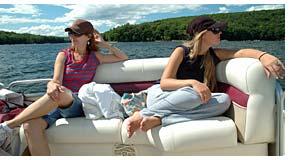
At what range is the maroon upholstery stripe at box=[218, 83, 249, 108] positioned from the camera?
2346 mm

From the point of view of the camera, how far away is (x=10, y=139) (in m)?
2.42

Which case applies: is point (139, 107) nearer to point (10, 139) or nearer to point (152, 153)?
point (152, 153)

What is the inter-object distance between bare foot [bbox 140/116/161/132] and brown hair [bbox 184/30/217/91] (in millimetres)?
538

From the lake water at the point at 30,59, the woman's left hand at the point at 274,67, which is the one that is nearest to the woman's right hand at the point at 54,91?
the woman's left hand at the point at 274,67

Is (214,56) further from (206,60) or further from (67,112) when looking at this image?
(67,112)

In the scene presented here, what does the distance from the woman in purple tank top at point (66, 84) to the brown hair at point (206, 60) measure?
2.07ft

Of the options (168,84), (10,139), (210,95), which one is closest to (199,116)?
(210,95)

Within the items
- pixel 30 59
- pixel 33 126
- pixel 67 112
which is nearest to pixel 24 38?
pixel 30 59

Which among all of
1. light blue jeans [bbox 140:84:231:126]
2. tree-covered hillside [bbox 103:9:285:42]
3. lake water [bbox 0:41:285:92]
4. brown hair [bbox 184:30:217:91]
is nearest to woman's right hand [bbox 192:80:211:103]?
light blue jeans [bbox 140:84:231:126]

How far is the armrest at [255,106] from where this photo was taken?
229cm

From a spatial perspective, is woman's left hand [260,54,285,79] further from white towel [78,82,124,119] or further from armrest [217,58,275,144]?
white towel [78,82,124,119]

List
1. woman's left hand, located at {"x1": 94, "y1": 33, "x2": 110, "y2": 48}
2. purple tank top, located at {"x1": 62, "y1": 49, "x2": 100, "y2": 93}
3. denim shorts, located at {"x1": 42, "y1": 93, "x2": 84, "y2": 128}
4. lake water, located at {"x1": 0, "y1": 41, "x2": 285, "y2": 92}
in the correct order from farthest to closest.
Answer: lake water, located at {"x1": 0, "y1": 41, "x2": 285, "y2": 92}
woman's left hand, located at {"x1": 94, "y1": 33, "x2": 110, "y2": 48}
purple tank top, located at {"x1": 62, "y1": 49, "x2": 100, "y2": 93}
denim shorts, located at {"x1": 42, "y1": 93, "x2": 84, "y2": 128}

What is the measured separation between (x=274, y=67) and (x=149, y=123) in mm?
882
